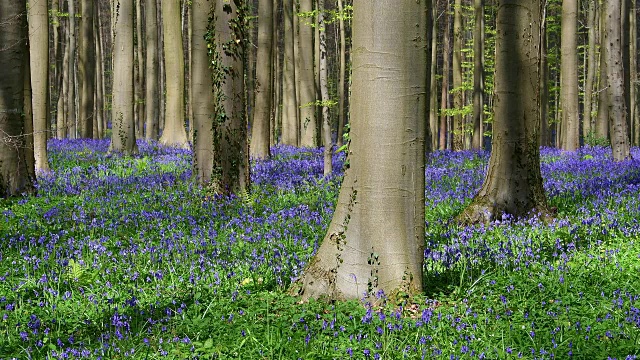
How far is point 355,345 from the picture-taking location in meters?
3.78

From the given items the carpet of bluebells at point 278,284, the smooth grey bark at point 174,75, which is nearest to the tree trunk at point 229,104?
the carpet of bluebells at point 278,284

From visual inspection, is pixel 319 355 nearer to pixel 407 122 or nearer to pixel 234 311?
pixel 234 311

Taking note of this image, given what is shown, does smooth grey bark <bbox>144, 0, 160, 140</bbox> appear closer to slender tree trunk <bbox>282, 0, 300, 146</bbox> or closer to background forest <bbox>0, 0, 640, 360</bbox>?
slender tree trunk <bbox>282, 0, 300, 146</bbox>

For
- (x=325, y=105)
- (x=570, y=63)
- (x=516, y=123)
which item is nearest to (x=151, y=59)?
(x=325, y=105)

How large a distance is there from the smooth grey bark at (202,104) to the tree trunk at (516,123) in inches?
186

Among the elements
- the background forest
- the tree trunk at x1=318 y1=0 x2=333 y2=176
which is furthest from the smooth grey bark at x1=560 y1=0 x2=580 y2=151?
the tree trunk at x1=318 y1=0 x2=333 y2=176

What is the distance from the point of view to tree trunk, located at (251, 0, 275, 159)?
16.1 m

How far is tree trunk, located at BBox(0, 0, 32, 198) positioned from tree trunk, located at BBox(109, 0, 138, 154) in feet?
21.1

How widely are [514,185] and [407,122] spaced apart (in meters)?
3.80

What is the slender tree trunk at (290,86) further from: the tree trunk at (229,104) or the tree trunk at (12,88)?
the tree trunk at (12,88)

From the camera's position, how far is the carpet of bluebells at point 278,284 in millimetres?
3816

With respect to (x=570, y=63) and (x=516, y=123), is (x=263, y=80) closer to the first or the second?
(x=570, y=63)

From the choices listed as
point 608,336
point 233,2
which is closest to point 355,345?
point 608,336

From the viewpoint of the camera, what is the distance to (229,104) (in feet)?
31.6
